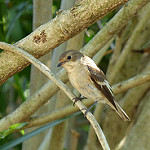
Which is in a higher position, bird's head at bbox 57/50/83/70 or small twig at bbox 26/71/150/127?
bird's head at bbox 57/50/83/70

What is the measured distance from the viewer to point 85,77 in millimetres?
2455

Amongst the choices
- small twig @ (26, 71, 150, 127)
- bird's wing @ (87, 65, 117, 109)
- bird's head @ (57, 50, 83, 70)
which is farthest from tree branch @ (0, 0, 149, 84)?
small twig @ (26, 71, 150, 127)

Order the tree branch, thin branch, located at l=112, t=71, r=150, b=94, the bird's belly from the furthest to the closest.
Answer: thin branch, located at l=112, t=71, r=150, b=94, the bird's belly, the tree branch

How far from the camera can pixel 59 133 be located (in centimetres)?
309

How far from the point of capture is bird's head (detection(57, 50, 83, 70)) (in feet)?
8.01

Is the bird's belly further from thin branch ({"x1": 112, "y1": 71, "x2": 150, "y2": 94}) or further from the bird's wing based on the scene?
thin branch ({"x1": 112, "y1": 71, "x2": 150, "y2": 94})

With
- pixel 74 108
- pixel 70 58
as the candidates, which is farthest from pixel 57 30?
pixel 74 108

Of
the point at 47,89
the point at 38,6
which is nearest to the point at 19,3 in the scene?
the point at 38,6

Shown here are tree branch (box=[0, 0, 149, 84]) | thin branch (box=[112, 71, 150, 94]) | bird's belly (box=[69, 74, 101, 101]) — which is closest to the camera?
tree branch (box=[0, 0, 149, 84])

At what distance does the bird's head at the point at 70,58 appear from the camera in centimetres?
244

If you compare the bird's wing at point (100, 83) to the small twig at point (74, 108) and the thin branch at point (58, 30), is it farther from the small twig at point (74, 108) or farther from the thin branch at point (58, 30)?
the thin branch at point (58, 30)

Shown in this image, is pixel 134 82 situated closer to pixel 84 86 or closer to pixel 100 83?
pixel 100 83

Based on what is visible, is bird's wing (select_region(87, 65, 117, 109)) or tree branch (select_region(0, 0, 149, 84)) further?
bird's wing (select_region(87, 65, 117, 109))

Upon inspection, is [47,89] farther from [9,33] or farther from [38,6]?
[9,33]
